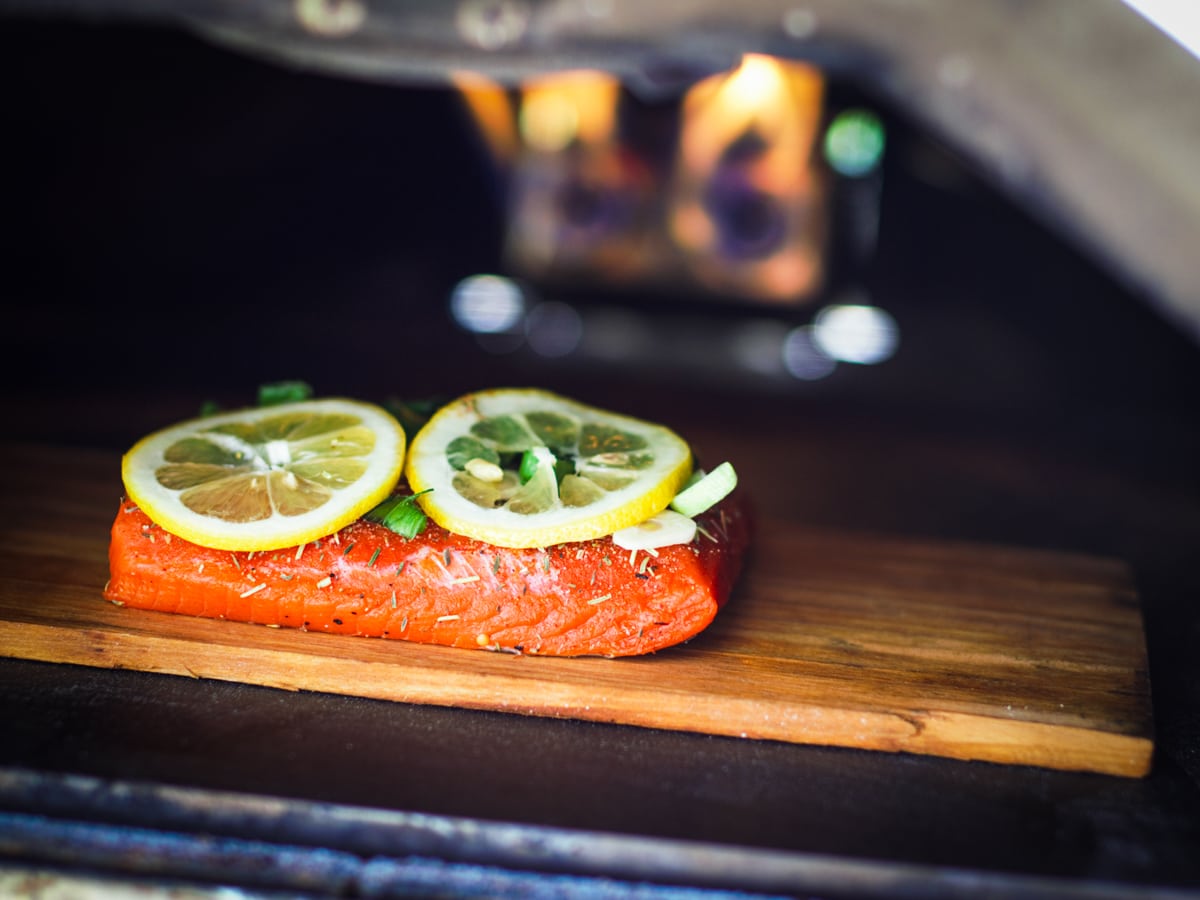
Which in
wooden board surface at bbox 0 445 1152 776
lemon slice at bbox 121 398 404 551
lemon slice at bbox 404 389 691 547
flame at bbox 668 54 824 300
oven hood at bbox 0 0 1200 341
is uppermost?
oven hood at bbox 0 0 1200 341

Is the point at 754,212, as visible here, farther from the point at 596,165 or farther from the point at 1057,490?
the point at 1057,490

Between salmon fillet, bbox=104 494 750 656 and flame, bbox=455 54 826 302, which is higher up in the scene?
flame, bbox=455 54 826 302

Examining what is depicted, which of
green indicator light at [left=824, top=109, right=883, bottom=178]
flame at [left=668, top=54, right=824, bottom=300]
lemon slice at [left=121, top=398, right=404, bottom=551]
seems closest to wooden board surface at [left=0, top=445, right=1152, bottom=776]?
lemon slice at [left=121, top=398, right=404, bottom=551]

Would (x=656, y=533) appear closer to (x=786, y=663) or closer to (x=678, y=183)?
(x=786, y=663)

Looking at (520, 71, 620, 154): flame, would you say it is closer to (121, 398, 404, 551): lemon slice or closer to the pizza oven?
the pizza oven

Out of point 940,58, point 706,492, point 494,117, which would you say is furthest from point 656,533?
point 494,117

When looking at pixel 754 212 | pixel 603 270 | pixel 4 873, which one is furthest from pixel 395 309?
pixel 4 873
